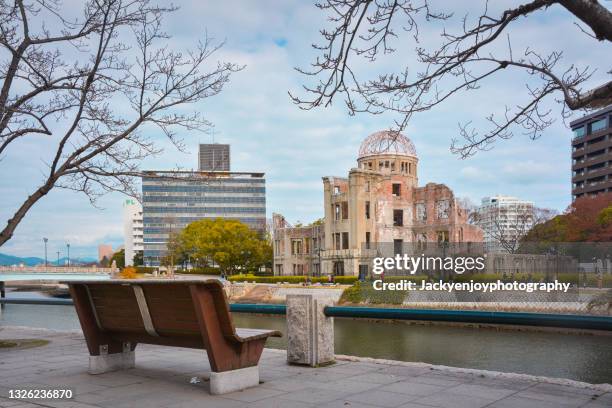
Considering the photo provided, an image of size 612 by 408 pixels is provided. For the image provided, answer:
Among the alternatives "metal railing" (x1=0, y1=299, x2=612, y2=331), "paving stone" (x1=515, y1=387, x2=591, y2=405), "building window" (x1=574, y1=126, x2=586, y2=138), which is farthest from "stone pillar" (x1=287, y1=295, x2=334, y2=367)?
"building window" (x1=574, y1=126, x2=586, y2=138)

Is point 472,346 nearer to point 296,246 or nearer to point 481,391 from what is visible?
point 481,391

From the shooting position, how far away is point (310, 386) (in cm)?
565

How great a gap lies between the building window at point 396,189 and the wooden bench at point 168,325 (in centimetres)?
5069

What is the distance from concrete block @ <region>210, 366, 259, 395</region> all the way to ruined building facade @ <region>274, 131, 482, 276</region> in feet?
155

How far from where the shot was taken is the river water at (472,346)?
16.2 metres

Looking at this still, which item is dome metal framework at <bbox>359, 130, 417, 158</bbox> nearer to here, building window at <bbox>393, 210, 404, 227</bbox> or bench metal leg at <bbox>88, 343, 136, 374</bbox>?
building window at <bbox>393, 210, 404, 227</bbox>

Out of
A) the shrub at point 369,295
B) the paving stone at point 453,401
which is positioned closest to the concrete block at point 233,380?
the paving stone at point 453,401

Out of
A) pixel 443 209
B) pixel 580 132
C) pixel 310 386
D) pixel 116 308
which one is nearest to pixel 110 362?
pixel 116 308

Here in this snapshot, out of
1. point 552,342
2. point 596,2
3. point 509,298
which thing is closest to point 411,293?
point 509,298

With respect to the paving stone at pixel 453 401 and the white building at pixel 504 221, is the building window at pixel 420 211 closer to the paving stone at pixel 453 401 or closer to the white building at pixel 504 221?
the white building at pixel 504 221

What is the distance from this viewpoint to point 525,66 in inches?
204

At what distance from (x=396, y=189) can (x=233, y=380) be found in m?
52.4

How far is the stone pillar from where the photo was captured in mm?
6605

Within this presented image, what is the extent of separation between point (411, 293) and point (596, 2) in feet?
96.2
